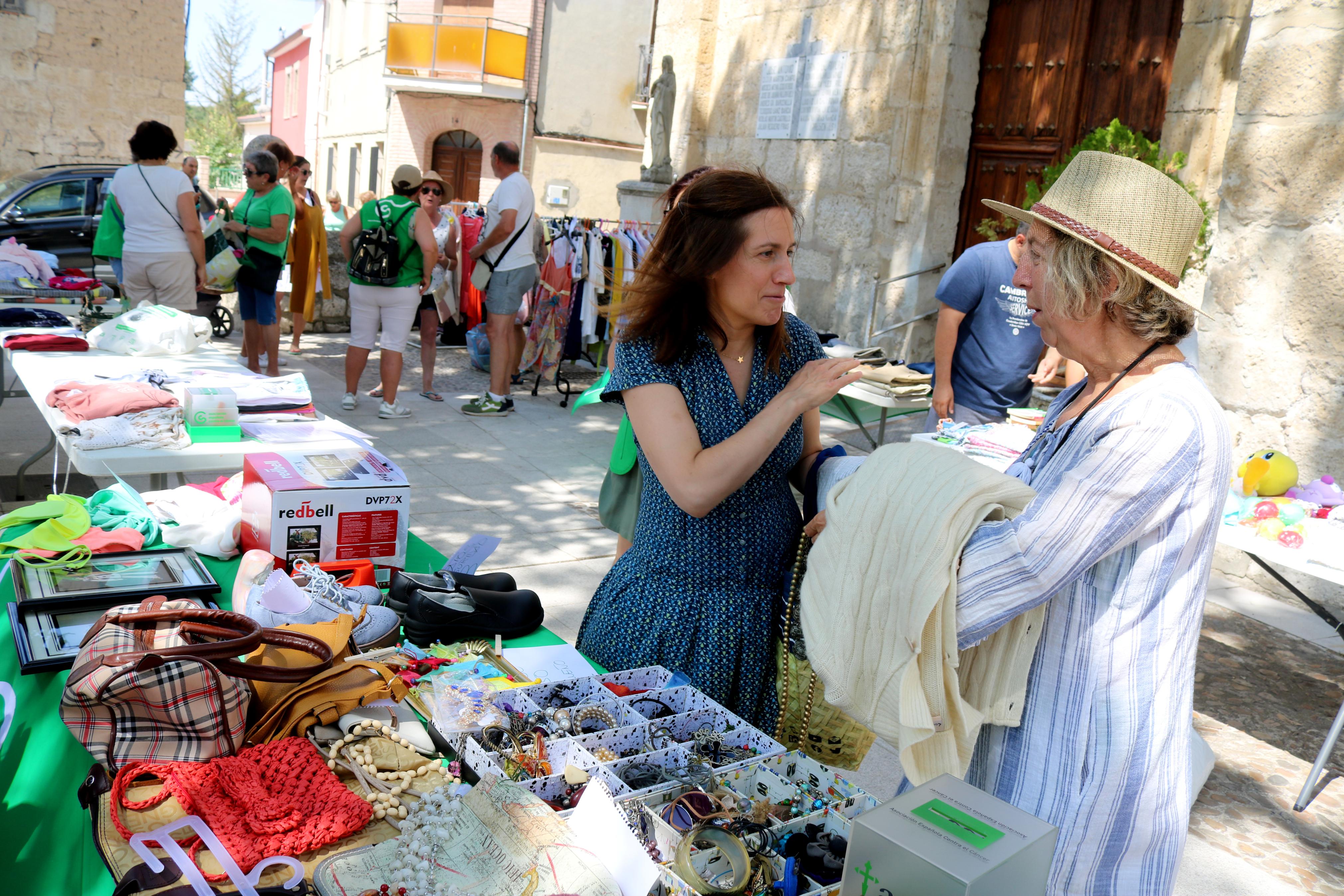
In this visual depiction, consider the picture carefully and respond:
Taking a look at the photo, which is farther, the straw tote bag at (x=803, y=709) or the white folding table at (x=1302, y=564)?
the white folding table at (x=1302, y=564)

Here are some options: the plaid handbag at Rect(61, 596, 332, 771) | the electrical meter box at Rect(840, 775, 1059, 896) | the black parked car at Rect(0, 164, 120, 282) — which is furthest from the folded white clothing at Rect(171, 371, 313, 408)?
the black parked car at Rect(0, 164, 120, 282)

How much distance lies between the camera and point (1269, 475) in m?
3.51

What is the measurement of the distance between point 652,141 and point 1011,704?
886cm

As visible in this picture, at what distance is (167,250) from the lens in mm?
5887

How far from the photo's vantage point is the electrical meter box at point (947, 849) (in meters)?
0.87

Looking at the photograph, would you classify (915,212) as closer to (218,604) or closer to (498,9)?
(218,604)

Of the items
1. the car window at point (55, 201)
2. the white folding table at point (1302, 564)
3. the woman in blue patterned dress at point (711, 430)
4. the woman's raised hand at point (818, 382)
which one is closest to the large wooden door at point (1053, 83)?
the white folding table at point (1302, 564)

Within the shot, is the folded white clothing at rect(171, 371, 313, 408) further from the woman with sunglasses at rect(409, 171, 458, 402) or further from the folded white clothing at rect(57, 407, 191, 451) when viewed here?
the woman with sunglasses at rect(409, 171, 458, 402)

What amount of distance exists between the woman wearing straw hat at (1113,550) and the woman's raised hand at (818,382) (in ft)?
1.28

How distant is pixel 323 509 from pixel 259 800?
0.92 meters

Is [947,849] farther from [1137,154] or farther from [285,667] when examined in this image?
[1137,154]

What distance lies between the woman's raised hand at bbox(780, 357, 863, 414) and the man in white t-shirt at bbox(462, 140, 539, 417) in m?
6.19

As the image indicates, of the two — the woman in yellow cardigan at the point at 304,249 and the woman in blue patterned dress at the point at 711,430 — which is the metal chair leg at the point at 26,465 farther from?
the woman in yellow cardigan at the point at 304,249

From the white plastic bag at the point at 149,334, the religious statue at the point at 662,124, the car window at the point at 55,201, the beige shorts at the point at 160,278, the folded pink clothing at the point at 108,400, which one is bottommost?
the folded pink clothing at the point at 108,400
